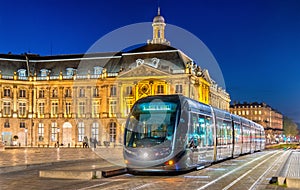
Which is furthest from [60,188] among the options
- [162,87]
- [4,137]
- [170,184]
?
[4,137]

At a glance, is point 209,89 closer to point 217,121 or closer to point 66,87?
point 66,87

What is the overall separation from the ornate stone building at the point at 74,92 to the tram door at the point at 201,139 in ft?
186

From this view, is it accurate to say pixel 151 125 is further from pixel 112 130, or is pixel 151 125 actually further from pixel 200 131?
pixel 112 130

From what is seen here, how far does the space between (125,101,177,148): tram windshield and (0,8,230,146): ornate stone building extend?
60703mm

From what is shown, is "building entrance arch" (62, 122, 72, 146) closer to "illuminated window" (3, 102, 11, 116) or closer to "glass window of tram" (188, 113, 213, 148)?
"illuminated window" (3, 102, 11, 116)

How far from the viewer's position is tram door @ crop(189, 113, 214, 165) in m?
21.7

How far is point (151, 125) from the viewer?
20.2 metres

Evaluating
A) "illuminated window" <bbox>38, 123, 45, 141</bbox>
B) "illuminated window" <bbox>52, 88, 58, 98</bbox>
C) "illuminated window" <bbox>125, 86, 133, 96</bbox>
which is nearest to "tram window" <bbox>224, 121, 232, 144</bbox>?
"illuminated window" <bbox>125, 86, 133, 96</bbox>

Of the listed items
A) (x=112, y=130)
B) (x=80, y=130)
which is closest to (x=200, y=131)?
(x=112, y=130)

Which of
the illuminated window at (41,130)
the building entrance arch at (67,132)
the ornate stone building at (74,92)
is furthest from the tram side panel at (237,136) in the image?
the illuminated window at (41,130)

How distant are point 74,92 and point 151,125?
69.2 metres

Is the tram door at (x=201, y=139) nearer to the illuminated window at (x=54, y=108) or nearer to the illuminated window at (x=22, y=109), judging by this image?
the illuminated window at (x=54, y=108)

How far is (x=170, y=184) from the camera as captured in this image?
17.1m

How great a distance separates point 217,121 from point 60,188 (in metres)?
13.1
